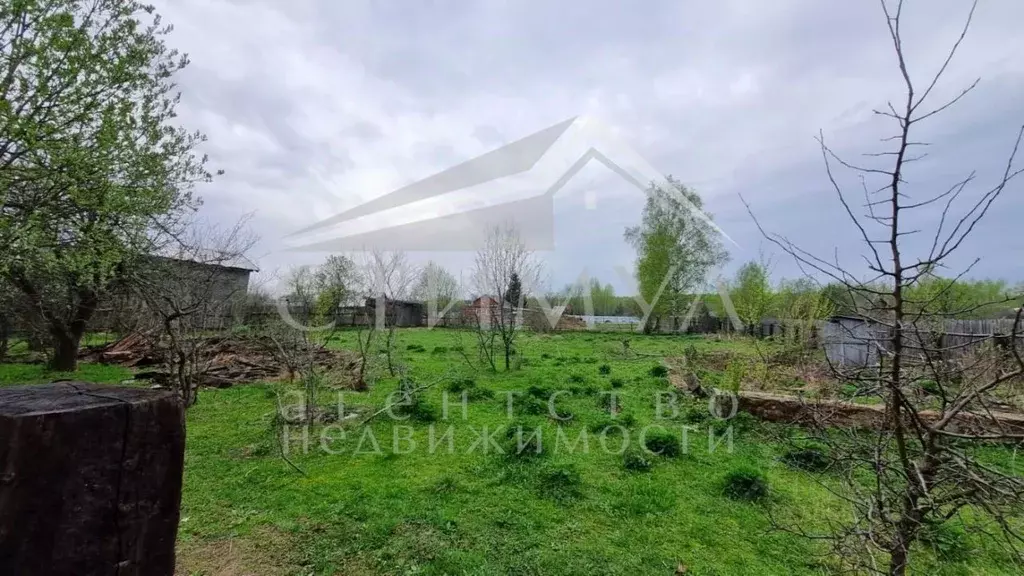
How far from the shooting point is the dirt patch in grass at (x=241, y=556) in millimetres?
2404

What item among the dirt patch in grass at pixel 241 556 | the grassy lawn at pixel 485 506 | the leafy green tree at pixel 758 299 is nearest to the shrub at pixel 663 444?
the grassy lawn at pixel 485 506

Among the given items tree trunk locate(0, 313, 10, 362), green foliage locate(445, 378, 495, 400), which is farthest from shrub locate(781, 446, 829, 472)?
tree trunk locate(0, 313, 10, 362)

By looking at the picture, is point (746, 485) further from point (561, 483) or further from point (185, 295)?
point (185, 295)

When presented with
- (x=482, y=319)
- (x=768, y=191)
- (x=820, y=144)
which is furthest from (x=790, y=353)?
(x=820, y=144)

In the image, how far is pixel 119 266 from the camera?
7121 mm

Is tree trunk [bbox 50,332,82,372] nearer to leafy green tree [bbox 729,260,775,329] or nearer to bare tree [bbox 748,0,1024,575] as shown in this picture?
bare tree [bbox 748,0,1024,575]

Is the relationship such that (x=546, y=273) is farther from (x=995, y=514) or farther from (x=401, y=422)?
(x=995, y=514)

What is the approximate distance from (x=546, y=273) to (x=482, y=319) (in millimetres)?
2240

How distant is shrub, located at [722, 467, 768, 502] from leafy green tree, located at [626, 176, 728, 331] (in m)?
19.6

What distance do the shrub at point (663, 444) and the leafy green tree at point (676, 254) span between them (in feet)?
62.0

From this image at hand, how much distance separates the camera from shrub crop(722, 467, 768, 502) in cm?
332

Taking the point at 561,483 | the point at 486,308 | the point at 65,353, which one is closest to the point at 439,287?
the point at 486,308

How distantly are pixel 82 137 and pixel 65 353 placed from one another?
6.17m

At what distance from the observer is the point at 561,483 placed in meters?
3.43
